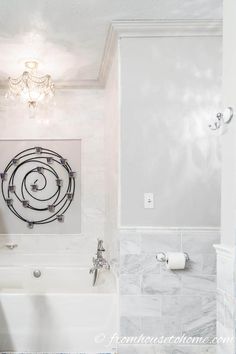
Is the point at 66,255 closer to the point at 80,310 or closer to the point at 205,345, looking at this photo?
the point at 80,310

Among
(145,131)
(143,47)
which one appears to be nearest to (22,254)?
(145,131)

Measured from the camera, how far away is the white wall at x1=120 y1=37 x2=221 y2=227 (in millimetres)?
2611

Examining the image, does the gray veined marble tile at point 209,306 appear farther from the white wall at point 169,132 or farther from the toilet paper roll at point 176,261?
the white wall at point 169,132

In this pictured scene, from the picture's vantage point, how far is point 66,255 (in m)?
3.84

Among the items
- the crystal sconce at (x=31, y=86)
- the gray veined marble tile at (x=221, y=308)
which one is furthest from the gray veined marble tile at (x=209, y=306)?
the crystal sconce at (x=31, y=86)

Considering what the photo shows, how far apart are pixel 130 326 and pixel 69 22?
2054 millimetres

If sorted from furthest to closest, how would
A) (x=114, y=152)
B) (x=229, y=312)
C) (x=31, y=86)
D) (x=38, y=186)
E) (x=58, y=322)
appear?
(x=38, y=186), (x=31, y=86), (x=114, y=152), (x=58, y=322), (x=229, y=312)

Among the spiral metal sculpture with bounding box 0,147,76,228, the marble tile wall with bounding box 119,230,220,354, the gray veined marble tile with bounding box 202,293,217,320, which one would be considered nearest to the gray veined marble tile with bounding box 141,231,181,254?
the marble tile wall with bounding box 119,230,220,354

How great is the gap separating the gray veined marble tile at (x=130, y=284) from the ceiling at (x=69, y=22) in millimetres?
1685

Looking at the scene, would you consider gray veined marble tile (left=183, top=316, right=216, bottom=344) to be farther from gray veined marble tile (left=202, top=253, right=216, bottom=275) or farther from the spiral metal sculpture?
the spiral metal sculpture

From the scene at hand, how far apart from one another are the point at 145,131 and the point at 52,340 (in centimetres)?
160

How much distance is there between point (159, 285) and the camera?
102 inches

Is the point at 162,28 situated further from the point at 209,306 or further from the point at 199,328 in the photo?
the point at 199,328

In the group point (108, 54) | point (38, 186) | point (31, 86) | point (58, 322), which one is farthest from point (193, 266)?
point (31, 86)
